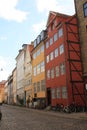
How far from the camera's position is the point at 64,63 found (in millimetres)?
31703

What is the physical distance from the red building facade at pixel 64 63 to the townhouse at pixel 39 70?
373 centimetres

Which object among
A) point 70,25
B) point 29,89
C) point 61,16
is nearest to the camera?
point 70,25

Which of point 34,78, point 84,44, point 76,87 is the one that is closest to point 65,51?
point 84,44

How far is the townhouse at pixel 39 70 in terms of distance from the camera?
41.0m

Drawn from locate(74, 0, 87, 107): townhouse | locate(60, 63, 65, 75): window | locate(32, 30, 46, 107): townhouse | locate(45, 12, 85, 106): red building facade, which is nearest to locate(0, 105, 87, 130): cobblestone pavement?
locate(45, 12, 85, 106): red building facade

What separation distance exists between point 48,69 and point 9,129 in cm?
2487

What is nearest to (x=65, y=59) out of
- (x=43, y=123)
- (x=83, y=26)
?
(x=83, y=26)

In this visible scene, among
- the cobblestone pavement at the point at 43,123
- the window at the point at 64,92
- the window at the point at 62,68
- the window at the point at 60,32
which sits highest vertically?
the window at the point at 60,32

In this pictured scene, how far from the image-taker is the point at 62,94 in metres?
32.2

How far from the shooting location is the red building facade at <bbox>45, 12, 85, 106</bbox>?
30844mm

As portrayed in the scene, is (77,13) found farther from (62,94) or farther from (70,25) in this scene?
(62,94)

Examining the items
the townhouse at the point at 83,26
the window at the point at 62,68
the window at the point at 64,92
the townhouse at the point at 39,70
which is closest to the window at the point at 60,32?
the townhouse at the point at 83,26

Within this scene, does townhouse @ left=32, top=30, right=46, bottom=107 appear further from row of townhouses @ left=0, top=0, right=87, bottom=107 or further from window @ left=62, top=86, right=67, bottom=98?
window @ left=62, top=86, right=67, bottom=98

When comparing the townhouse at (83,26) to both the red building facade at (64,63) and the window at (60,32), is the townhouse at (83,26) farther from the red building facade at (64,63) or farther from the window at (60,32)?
the window at (60,32)
